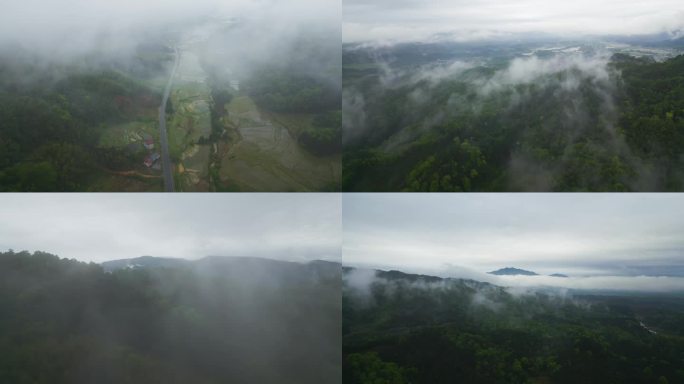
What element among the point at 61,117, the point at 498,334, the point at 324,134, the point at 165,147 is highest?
the point at 61,117

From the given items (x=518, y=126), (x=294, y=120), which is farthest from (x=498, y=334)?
(x=294, y=120)

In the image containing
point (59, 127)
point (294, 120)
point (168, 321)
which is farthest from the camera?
point (294, 120)

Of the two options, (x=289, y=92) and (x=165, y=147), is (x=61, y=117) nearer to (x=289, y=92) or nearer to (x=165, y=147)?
(x=165, y=147)

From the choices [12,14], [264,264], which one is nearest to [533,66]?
[264,264]

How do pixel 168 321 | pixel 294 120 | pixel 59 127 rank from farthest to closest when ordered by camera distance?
pixel 294 120
pixel 59 127
pixel 168 321

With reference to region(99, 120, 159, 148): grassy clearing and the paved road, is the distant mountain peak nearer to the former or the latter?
the paved road

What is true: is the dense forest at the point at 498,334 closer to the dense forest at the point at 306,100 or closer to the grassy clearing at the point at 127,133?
the dense forest at the point at 306,100

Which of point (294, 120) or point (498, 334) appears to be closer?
point (498, 334)
